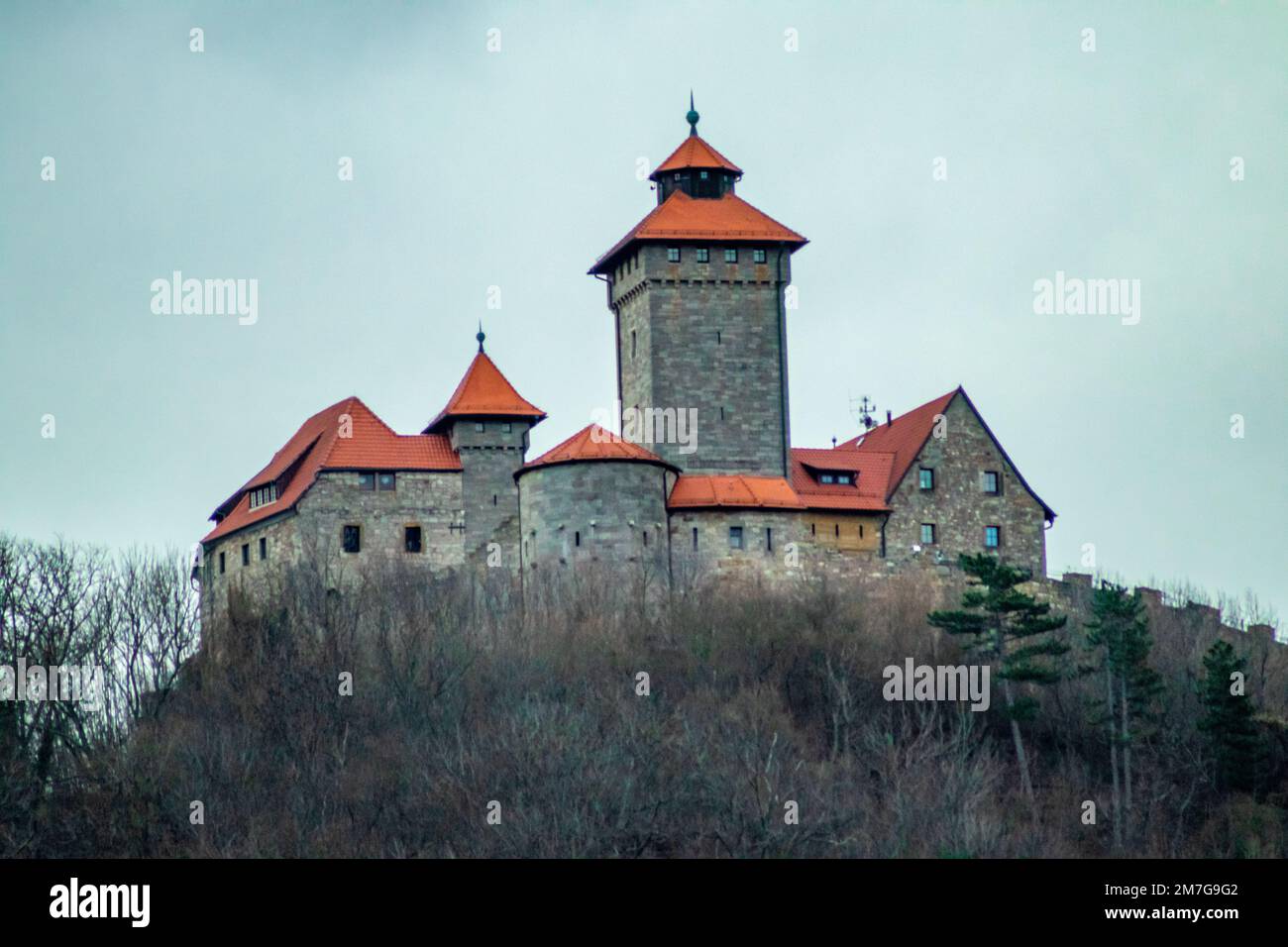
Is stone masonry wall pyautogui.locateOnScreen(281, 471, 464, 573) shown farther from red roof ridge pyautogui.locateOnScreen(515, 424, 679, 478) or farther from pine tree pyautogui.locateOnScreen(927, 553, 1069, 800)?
pine tree pyautogui.locateOnScreen(927, 553, 1069, 800)

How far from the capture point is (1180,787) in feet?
230

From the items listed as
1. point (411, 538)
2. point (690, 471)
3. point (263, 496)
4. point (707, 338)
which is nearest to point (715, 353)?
point (707, 338)

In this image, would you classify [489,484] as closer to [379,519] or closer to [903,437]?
[379,519]

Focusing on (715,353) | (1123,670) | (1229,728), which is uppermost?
(715,353)

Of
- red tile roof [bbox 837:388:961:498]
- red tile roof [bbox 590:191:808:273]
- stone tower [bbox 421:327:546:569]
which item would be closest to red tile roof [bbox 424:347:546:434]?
stone tower [bbox 421:327:546:569]

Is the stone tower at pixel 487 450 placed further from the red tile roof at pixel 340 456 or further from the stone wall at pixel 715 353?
the stone wall at pixel 715 353

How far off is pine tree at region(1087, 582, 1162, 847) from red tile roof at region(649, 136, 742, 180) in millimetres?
19049

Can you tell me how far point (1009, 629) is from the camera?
7125 cm

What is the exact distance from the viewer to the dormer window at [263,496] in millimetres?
82438

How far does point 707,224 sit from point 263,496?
15.8 m

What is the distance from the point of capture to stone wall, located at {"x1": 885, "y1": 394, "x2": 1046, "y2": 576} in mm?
79750
